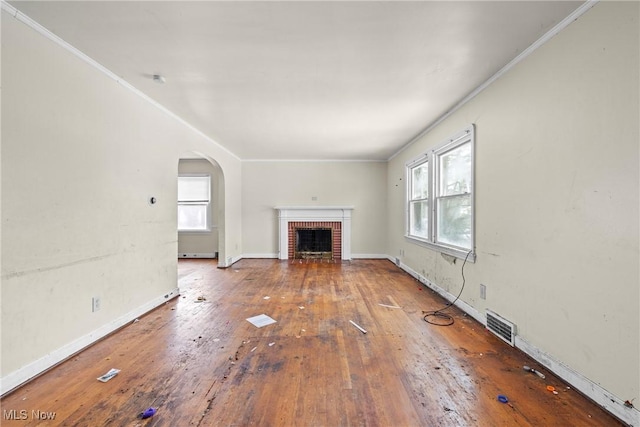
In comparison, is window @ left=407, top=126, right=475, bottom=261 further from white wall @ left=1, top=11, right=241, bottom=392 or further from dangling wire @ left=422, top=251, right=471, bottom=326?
white wall @ left=1, top=11, right=241, bottom=392

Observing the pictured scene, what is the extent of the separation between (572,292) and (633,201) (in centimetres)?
69

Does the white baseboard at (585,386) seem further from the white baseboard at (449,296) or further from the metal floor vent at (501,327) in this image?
the white baseboard at (449,296)

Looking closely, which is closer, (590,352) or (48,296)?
(590,352)

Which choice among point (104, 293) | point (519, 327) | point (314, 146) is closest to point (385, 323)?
point (519, 327)

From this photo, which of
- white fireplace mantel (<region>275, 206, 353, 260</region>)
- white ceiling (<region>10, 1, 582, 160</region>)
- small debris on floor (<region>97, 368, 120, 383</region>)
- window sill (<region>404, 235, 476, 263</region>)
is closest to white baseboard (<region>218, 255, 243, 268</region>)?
white fireplace mantel (<region>275, 206, 353, 260</region>)

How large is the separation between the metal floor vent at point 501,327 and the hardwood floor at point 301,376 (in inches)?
3.1

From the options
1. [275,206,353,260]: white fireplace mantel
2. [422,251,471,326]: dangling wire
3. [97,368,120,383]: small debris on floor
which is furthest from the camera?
[275,206,353,260]: white fireplace mantel

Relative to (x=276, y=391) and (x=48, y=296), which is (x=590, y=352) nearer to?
(x=276, y=391)

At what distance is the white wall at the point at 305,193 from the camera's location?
6.68 meters

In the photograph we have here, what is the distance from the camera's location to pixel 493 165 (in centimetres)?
267

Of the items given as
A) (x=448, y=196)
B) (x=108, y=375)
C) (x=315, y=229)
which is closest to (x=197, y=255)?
(x=315, y=229)

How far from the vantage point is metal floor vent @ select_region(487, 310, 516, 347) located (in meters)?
2.35

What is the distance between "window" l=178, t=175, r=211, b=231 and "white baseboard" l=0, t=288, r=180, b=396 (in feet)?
12.8

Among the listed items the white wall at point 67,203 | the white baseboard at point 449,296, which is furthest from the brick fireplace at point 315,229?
the white wall at point 67,203
